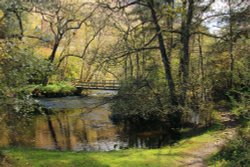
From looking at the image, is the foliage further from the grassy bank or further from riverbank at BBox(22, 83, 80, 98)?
riverbank at BBox(22, 83, 80, 98)

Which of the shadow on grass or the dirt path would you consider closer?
the shadow on grass

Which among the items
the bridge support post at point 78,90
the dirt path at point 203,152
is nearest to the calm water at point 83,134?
the dirt path at point 203,152

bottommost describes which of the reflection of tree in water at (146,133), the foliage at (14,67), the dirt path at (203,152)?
the reflection of tree in water at (146,133)

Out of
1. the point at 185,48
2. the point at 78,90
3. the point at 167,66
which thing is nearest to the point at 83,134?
the point at 167,66

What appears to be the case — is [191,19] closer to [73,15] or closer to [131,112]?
[131,112]

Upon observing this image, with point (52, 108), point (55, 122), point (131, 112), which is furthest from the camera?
point (52, 108)

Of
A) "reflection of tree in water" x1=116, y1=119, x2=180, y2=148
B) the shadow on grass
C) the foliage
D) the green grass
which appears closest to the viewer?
the foliage

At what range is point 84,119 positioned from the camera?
2803 cm

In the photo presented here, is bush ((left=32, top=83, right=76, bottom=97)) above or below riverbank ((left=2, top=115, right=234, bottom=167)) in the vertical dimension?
above

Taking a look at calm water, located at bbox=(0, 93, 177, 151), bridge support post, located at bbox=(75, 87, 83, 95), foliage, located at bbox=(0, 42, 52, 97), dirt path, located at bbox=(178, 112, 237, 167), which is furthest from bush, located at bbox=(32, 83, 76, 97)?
foliage, located at bbox=(0, 42, 52, 97)

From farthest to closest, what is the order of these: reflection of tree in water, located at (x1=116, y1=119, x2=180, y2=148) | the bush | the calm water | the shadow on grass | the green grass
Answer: the bush, reflection of tree in water, located at (x1=116, y1=119, x2=180, y2=148), the calm water, the green grass, the shadow on grass

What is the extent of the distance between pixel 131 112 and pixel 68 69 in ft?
141

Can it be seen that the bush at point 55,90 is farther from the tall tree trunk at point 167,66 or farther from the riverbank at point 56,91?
the tall tree trunk at point 167,66

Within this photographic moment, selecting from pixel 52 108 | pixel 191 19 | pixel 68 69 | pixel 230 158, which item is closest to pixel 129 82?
pixel 191 19
